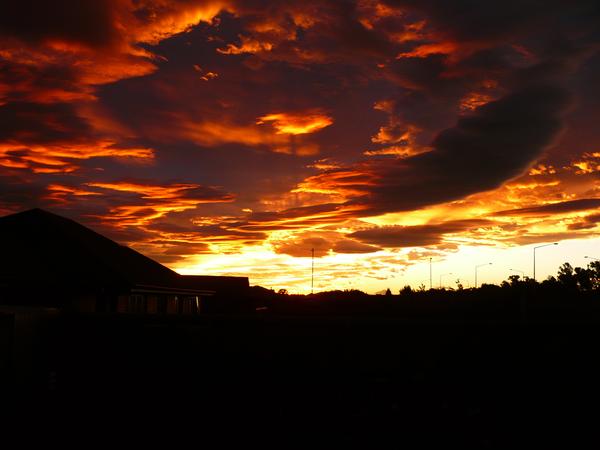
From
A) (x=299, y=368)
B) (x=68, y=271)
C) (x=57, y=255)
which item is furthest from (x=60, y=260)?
(x=299, y=368)

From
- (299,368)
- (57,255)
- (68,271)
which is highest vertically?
(57,255)

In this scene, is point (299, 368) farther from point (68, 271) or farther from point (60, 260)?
point (60, 260)

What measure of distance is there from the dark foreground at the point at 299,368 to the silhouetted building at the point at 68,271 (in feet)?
36.8

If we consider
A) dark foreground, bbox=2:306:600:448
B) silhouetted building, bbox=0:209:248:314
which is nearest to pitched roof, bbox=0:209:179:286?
silhouetted building, bbox=0:209:248:314

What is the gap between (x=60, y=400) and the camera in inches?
553

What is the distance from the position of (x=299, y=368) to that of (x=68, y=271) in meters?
16.6

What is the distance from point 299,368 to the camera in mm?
14734

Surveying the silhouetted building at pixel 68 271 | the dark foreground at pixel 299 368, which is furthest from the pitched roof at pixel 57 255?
the dark foreground at pixel 299 368

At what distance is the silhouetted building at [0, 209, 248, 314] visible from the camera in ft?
84.0

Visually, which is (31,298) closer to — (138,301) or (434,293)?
(138,301)

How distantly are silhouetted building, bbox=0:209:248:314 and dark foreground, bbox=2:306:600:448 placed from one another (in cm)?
1122

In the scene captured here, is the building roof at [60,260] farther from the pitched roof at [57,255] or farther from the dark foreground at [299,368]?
→ the dark foreground at [299,368]

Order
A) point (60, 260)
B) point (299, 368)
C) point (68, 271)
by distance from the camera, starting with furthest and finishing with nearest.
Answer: point (60, 260) < point (68, 271) < point (299, 368)

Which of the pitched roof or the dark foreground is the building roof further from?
the dark foreground
